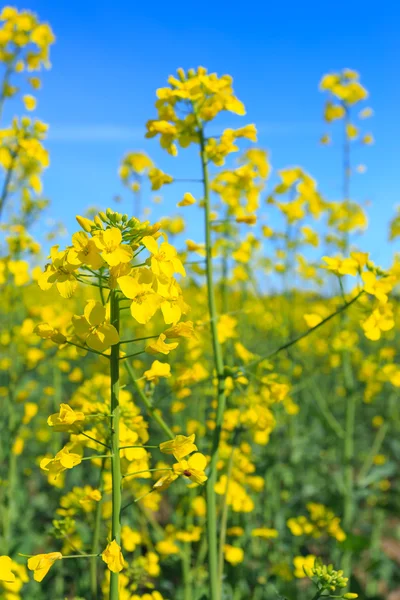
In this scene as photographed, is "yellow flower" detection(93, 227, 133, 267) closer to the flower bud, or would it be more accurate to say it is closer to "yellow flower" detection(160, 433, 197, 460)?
the flower bud

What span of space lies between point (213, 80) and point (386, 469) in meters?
3.41

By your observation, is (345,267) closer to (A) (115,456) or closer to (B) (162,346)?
(B) (162,346)

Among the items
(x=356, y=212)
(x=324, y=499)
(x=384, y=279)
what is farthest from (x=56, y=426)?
(x=356, y=212)

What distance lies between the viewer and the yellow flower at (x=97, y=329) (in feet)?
4.78

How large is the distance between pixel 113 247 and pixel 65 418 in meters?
0.49

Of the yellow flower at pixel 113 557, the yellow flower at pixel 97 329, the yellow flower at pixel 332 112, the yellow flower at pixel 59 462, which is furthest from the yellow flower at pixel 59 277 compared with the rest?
the yellow flower at pixel 332 112

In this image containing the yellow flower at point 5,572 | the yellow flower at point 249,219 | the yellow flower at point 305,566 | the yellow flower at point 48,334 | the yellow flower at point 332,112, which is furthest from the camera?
the yellow flower at point 332,112

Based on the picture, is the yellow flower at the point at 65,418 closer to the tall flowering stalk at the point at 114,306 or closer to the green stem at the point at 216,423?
the tall flowering stalk at the point at 114,306

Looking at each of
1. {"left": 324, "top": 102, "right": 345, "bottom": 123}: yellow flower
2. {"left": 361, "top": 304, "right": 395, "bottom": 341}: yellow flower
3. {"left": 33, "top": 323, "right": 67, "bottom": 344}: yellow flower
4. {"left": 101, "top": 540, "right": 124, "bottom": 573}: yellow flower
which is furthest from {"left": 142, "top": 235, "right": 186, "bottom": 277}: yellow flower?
{"left": 324, "top": 102, "right": 345, "bottom": 123}: yellow flower

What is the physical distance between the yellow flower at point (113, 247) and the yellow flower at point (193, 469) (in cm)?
59

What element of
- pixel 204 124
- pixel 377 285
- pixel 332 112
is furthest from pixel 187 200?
pixel 332 112

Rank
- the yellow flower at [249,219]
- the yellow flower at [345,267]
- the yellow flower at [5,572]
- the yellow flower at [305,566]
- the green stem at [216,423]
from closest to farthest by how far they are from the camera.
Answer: the yellow flower at [5,572] < the yellow flower at [305,566] < the green stem at [216,423] < the yellow flower at [345,267] < the yellow flower at [249,219]

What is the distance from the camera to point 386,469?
4551mm

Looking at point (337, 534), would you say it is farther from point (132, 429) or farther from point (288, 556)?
point (132, 429)
